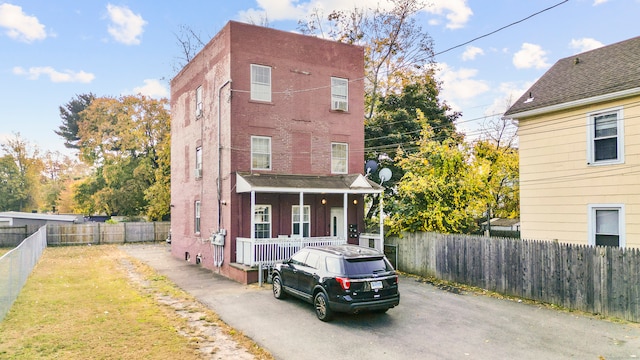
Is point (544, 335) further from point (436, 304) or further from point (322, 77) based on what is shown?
point (322, 77)

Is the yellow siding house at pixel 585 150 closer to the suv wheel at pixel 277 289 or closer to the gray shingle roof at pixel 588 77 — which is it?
the gray shingle roof at pixel 588 77

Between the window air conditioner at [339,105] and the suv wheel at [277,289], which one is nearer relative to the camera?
the suv wheel at [277,289]

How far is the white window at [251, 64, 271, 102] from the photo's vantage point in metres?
16.8

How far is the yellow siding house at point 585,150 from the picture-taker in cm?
1186

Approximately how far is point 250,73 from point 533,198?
38.9 ft

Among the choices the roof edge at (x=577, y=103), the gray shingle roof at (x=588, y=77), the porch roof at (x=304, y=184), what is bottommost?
the porch roof at (x=304, y=184)

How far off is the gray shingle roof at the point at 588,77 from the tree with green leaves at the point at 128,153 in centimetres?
2969

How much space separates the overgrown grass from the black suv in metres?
3.08

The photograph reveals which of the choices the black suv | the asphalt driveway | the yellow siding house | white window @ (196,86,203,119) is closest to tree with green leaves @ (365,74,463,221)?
the yellow siding house

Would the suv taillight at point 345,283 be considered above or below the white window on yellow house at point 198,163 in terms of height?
below

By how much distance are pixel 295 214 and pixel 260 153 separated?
3062 millimetres

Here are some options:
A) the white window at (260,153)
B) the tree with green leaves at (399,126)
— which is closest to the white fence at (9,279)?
the white window at (260,153)

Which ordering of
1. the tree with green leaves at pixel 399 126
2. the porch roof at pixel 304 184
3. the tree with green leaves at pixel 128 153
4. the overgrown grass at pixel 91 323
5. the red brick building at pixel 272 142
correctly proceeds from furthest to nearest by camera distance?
the tree with green leaves at pixel 128 153 → the tree with green leaves at pixel 399 126 → the red brick building at pixel 272 142 → the porch roof at pixel 304 184 → the overgrown grass at pixel 91 323

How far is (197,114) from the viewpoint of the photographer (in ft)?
65.9
